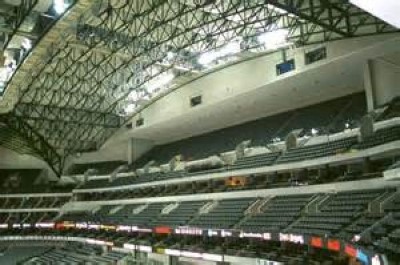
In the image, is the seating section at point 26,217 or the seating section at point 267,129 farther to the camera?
the seating section at point 26,217

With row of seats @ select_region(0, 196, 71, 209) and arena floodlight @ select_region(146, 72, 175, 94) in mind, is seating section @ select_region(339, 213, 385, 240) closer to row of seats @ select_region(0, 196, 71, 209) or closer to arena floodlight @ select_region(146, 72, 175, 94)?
arena floodlight @ select_region(146, 72, 175, 94)

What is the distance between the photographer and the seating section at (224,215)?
25.8 m

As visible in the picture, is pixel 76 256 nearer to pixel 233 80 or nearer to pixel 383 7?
pixel 233 80

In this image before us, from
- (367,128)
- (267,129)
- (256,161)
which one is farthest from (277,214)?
(267,129)

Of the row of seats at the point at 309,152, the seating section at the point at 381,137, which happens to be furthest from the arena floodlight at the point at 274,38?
the seating section at the point at 381,137

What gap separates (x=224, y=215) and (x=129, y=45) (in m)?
13.1

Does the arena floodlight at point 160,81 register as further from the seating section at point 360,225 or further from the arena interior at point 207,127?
the seating section at point 360,225

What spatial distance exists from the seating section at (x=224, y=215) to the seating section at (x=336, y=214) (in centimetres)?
592

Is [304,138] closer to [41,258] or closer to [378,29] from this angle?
[378,29]

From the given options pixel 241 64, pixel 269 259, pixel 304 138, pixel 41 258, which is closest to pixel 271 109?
pixel 241 64

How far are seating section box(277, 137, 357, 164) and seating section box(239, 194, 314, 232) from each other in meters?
2.19

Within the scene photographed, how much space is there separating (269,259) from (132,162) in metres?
30.1

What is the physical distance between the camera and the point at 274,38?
27.7 m

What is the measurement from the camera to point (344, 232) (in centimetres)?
1623
